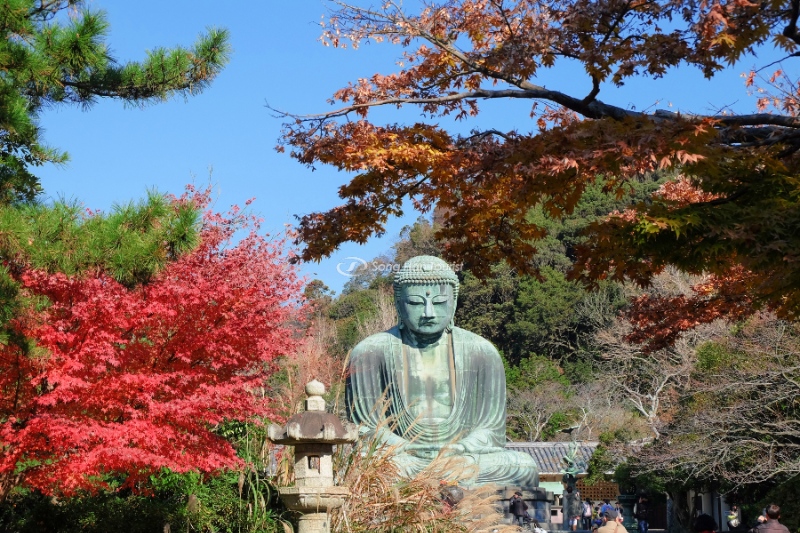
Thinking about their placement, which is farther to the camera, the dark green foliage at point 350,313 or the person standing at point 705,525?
the dark green foliage at point 350,313

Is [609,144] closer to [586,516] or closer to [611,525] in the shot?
[611,525]

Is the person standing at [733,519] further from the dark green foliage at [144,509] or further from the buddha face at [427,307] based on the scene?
the dark green foliage at [144,509]

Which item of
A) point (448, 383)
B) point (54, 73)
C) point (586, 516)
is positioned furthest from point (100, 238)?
point (586, 516)

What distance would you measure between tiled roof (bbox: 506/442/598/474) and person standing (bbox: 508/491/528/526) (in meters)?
19.4

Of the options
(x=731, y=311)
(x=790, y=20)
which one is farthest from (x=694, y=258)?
(x=731, y=311)

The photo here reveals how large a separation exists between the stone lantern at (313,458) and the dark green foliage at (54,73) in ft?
10.0

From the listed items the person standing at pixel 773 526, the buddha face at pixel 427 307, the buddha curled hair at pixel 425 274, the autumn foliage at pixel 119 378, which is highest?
the buddha curled hair at pixel 425 274

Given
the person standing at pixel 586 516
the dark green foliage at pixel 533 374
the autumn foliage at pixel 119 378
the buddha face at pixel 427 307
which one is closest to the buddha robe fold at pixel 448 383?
the buddha face at pixel 427 307

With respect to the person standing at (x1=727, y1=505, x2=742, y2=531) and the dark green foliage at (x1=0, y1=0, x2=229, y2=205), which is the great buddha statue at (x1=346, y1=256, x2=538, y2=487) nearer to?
the dark green foliage at (x1=0, y1=0, x2=229, y2=205)

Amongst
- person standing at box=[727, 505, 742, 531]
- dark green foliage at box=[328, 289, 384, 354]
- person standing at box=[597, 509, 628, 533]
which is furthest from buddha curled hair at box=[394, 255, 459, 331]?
dark green foliage at box=[328, 289, 384, 354]

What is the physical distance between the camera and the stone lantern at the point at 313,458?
7551 mm

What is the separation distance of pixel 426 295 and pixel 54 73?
5.35m

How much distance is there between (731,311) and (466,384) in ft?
10.6

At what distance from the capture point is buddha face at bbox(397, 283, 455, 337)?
12.3m
